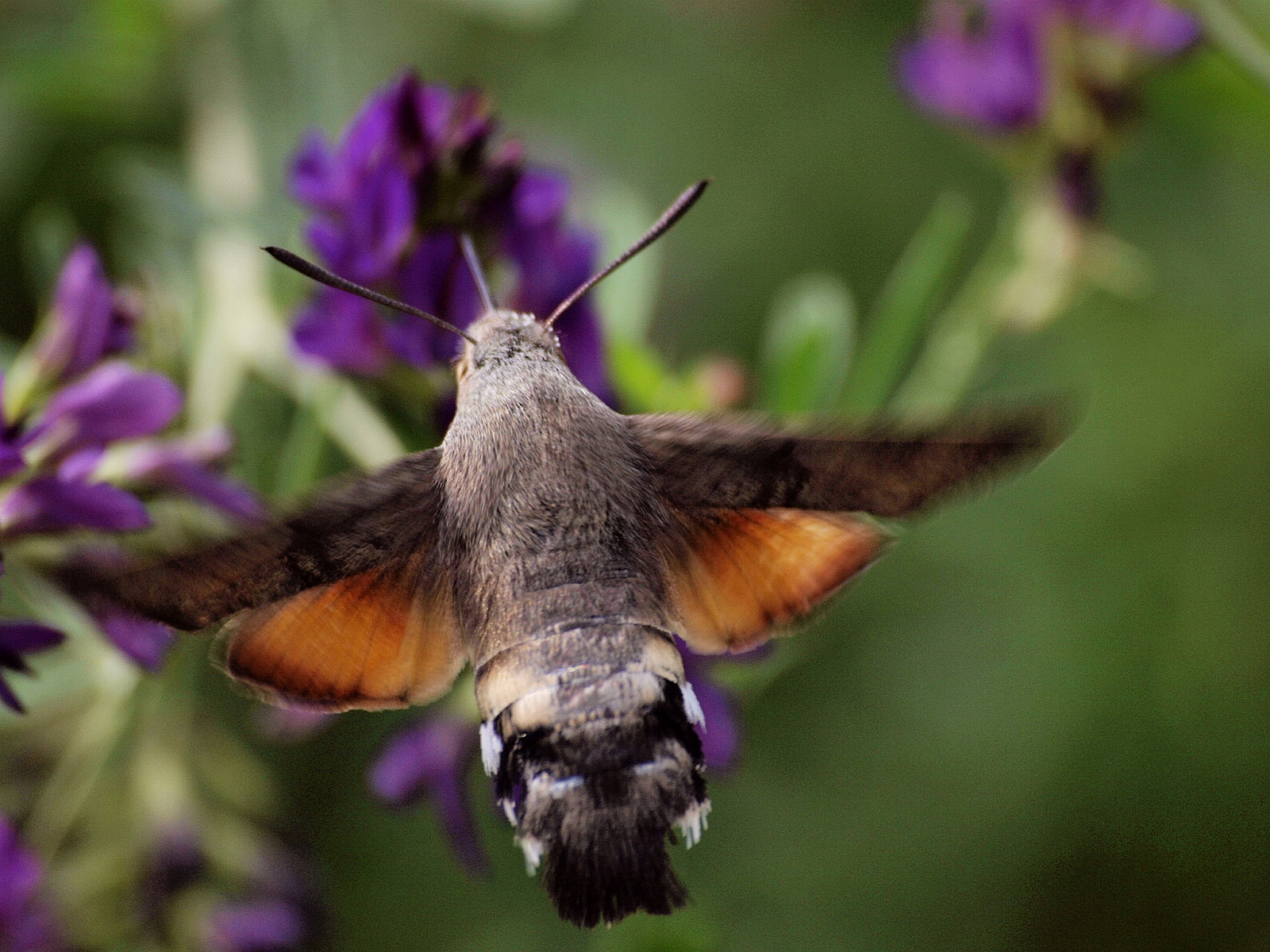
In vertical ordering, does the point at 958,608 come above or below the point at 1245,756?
above

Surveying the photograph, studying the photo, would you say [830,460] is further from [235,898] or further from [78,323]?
[235,898]

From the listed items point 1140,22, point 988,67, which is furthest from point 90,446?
point 1140,22

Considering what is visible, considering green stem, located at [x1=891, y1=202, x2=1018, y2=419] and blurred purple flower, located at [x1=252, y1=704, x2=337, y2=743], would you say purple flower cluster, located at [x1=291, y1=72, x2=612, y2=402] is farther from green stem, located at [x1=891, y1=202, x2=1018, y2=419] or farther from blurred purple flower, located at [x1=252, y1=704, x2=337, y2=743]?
green stem, located at [x1=891, y1=202, x2=1018, y2=419]

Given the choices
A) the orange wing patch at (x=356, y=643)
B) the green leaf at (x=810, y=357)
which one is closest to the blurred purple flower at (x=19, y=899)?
the orange wing patch at (x=356, y=643)

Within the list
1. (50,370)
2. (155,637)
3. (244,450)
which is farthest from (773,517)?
(244,450)

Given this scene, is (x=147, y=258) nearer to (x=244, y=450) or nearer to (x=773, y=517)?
(x=244, y=450)

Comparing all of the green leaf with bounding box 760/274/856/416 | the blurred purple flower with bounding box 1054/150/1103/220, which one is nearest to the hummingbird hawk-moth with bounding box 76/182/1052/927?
the green leaf with bounding box 760/274/856/416
